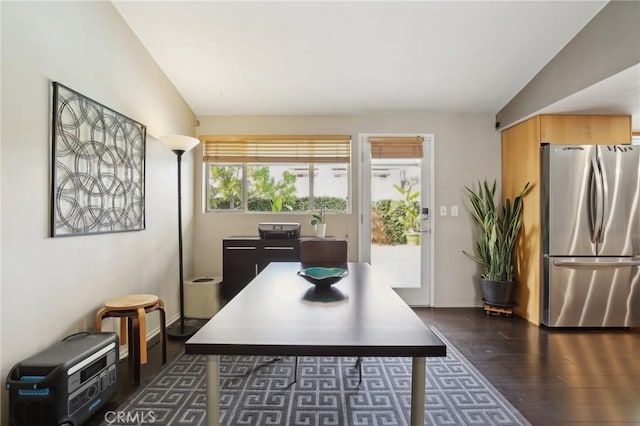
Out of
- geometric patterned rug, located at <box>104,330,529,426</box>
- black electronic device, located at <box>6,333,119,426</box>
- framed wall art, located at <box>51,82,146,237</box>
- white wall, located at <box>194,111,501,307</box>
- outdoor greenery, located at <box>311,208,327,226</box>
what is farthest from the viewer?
white wall, located at <box>194,111,501,307</box>

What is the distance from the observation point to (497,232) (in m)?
3.42

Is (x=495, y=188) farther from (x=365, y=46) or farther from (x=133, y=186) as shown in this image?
(x=133, y=186)

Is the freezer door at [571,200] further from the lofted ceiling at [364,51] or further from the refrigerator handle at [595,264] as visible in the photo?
the lofted ceiling at [364,51]

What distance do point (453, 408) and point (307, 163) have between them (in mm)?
2837

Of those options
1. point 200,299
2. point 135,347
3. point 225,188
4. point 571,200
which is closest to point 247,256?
point 200,299

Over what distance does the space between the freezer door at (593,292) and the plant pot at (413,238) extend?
4.36 ft

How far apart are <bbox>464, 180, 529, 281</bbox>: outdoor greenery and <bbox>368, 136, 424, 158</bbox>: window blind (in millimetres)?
838

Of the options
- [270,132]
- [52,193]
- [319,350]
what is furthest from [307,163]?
[319,350]

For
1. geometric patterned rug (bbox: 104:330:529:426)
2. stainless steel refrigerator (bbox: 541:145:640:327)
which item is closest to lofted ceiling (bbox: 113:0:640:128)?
stainless steel refrigerator (bbox: 541:145:640:327)

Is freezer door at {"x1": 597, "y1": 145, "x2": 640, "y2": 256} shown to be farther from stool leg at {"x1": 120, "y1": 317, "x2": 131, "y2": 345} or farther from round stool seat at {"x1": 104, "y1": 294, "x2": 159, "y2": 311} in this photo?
stool leg at {"x1": 120, "y1": 317, "x2": 131, "y2": 345}

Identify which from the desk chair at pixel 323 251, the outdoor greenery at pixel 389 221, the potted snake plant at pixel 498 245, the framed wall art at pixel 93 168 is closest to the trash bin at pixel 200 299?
the framed wall art at pixel 93 168

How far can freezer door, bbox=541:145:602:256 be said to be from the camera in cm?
304
